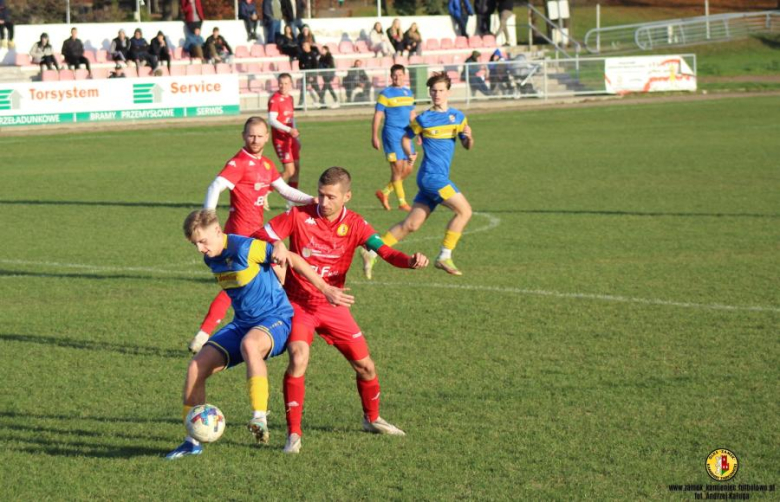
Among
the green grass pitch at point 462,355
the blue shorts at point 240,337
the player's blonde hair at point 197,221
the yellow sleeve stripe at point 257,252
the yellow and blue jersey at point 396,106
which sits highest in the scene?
the yellow and blue jersey at point 396,106

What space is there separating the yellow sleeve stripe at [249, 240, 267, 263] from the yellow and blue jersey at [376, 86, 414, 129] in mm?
11162

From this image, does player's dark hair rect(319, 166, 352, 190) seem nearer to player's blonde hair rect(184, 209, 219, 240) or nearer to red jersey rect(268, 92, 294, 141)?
player's blonde hair rect(184, 209, 219, 240)

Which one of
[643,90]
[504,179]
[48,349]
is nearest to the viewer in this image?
[48,349]

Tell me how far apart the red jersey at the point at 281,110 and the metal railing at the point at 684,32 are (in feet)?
122

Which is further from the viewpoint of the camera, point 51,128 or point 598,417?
point 51,128

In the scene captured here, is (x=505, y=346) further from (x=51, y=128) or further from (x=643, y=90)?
(x=643, y=90)

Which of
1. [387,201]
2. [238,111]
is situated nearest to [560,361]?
[387,201]

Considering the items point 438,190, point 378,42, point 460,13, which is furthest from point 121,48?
point 438,190

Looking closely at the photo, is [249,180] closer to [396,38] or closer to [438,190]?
[438,190]

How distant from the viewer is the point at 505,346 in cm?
884

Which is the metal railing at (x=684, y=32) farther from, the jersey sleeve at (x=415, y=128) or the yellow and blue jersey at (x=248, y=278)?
the yellow and blue jersey at (x=248, y=278)

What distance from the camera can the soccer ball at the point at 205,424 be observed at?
5996 millimetres

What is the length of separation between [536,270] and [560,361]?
3.83m

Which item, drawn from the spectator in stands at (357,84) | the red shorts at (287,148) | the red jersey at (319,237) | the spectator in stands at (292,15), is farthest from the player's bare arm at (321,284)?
the spectator in stands at (292,15)
